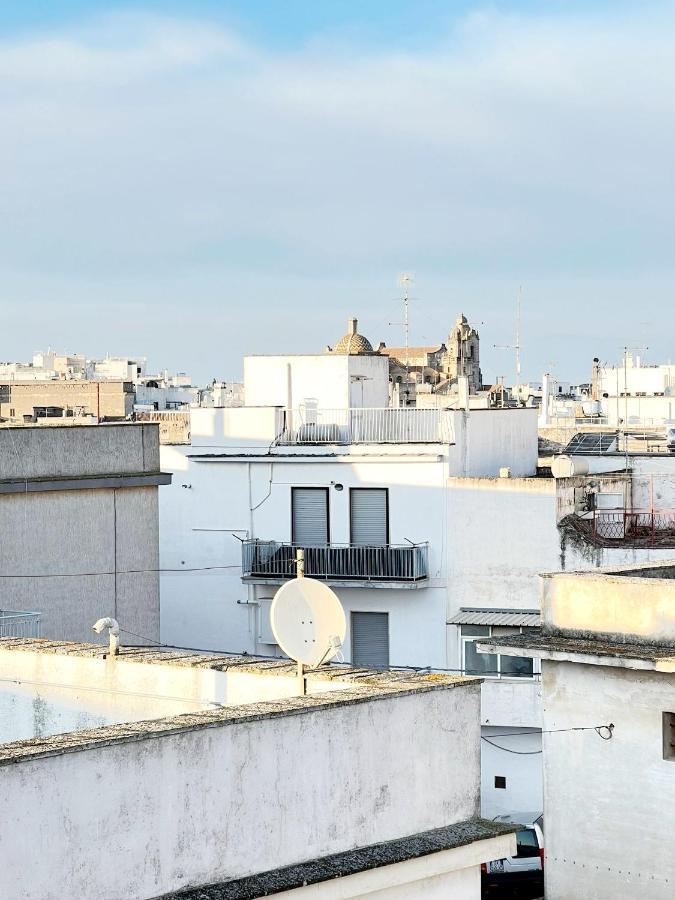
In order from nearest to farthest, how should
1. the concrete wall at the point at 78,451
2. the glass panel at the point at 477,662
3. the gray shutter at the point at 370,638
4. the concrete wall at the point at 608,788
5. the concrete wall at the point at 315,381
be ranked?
the concrete wall at the point at 608,788
the concrete wall at the point at 78,451
the glass panel at the point at 477,662
the gray shutter at the point at 370,638
the concrete wall at the point at 315,381

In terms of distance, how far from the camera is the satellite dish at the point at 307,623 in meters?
11.6

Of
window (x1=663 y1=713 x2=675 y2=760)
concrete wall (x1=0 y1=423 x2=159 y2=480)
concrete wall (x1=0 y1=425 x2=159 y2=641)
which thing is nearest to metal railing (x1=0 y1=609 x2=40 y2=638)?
concrete wall (x1=0 y1=425 x2=159 y2=641)

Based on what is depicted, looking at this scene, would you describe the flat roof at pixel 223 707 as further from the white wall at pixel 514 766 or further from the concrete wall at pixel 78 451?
the white wall at pixel 514 766

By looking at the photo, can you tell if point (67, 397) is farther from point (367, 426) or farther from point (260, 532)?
point (260, 532)

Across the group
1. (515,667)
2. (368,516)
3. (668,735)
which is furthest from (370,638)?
(668,735)

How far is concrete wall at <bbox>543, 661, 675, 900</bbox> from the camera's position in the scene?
16.8 meters

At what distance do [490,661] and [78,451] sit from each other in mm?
12230

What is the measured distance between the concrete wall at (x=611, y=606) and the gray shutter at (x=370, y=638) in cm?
1732

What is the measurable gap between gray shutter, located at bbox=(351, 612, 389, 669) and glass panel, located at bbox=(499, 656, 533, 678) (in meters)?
3.03

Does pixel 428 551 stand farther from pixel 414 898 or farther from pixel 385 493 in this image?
pixel 414 898

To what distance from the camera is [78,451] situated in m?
24.4

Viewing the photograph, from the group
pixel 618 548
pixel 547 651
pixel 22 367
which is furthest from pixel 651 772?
pixel 22 367

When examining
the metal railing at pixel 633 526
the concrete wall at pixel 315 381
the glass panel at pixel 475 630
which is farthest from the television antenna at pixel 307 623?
the concrete wall at pixel 315 381

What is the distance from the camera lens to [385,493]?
1399 inches
